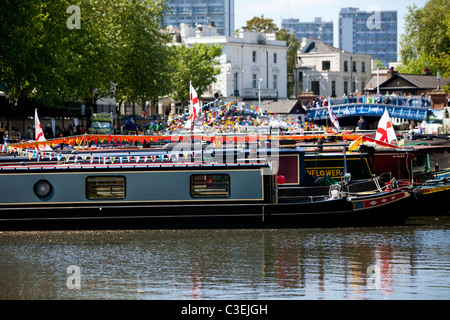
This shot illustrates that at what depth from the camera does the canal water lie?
18500 millimetres

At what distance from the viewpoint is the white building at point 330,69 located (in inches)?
5074

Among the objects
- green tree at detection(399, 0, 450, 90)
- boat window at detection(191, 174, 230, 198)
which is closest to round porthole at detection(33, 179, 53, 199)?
boat window at detection(191, 174, 230, 198)

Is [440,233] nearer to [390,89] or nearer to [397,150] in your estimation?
[397,150]

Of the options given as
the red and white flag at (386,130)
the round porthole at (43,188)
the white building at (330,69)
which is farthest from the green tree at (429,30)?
the round porthole at (43,188)

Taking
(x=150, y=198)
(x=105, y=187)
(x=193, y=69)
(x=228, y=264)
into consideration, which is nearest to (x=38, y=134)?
(x=105, y=187)

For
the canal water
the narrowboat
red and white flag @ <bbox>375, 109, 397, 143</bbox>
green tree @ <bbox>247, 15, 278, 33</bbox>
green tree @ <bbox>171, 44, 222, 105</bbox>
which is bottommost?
the canal water

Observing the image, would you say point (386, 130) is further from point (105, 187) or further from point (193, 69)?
point (193, 69)

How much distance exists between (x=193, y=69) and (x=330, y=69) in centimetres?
A: 4160

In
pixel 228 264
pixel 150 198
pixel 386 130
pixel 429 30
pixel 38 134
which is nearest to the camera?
pixel 228 264

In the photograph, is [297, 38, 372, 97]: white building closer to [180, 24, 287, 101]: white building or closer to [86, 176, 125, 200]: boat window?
[180, 24, 287, 101]: white building

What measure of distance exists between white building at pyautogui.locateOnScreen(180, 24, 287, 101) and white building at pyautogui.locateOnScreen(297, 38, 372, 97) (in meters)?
8.50

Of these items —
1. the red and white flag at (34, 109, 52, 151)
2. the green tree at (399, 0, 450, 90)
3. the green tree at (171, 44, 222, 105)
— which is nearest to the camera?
the red and white flag at (34, 109, 52, 151)

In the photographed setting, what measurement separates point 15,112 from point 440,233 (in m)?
33.7

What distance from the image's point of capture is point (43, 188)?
82.3 ft
